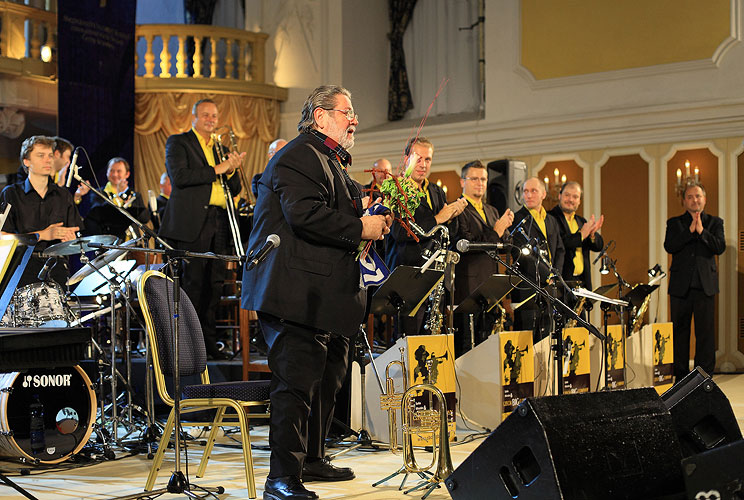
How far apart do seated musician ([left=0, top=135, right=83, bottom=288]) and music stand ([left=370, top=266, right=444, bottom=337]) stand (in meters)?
1.89

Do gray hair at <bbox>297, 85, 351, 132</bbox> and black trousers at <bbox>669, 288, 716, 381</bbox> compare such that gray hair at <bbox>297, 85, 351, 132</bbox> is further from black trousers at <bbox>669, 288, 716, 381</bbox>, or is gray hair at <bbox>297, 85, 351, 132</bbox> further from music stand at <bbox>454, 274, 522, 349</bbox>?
black trousers at <bbox>669, 288, 716, 381</bbox>

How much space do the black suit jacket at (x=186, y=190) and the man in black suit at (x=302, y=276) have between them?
257cm

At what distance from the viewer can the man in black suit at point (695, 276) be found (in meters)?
8.11

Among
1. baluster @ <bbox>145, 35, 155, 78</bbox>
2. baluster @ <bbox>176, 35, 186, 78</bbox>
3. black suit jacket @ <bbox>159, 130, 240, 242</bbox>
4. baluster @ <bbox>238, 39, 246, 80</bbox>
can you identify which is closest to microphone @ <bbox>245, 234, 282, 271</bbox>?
black suit jacket @ <bbox>159, 130, 240, 242</bbox>

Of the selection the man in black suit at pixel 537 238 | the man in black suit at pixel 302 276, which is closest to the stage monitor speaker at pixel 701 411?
the man in black suit at pixel 302 276

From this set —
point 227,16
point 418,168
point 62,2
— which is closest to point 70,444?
point 418,168

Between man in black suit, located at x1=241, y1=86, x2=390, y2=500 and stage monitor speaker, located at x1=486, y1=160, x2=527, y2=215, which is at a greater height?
stage monitor speaker, located at x1=486, y1=160, x2=527, y2=215

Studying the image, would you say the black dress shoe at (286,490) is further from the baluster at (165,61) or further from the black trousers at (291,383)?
the baluster at (165,61)

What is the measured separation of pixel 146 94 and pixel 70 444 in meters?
7.70

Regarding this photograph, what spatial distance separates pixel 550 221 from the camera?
7.44 meters

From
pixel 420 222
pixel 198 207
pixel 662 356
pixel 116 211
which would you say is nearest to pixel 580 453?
pixel 420 222

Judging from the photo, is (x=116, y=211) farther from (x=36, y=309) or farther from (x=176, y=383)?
(x=176, y=383)

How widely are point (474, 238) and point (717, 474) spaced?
12.6 ft

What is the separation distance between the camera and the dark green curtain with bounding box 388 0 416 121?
12.5 meters
